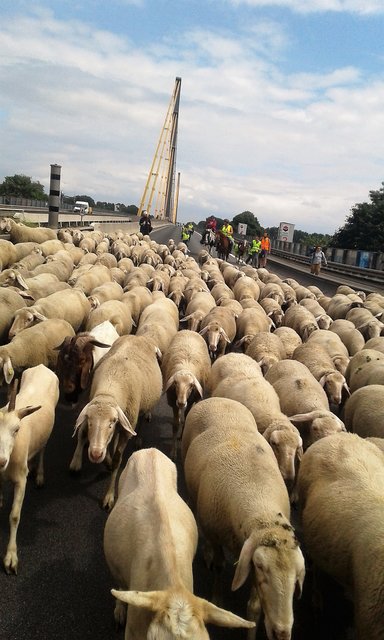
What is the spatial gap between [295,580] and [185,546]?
80 cm

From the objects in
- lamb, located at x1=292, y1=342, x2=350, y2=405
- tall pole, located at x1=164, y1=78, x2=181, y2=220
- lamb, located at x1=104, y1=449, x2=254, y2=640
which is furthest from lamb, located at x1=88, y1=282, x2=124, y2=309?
tall pole, located at x1=164, y1=78, x2=181, y2=220

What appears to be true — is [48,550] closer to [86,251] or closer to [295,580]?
[295,580]

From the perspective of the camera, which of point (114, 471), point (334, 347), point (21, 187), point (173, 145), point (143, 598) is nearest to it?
point (143, 598)

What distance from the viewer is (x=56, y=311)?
9570mm

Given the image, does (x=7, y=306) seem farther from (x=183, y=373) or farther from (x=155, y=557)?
(x=155, y=557)

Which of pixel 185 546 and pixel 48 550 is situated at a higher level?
pixel 185 546

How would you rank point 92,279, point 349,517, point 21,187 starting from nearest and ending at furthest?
point 349,517 → point 92,279 → point 21,187

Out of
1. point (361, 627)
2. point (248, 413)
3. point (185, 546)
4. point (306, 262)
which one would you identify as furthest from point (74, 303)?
point (306, 262)

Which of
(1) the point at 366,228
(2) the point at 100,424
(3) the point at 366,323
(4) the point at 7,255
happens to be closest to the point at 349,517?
(2) the point at 100,424

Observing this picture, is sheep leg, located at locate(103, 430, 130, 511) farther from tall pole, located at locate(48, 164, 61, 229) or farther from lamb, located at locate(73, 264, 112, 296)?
tall pole, located at locate(48, 164, 61, 229)

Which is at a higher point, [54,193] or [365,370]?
[54,193]

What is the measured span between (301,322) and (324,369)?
14.0 ft

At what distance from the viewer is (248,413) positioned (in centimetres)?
548

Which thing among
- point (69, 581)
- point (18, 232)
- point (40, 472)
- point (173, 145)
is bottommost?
point (69, 581)
